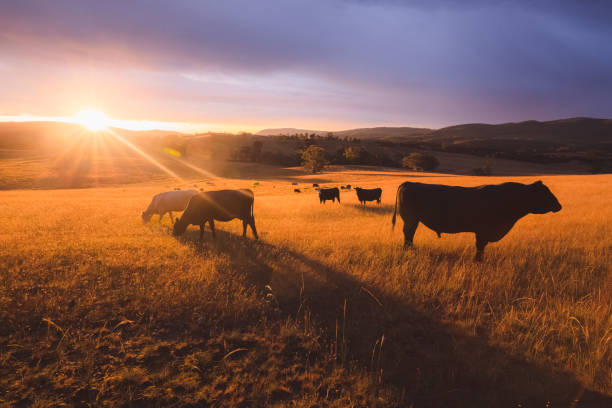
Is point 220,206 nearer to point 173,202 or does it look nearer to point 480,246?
point 173,202

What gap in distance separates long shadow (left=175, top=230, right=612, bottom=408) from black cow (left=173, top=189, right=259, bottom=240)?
3.66 m

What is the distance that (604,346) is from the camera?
338cm

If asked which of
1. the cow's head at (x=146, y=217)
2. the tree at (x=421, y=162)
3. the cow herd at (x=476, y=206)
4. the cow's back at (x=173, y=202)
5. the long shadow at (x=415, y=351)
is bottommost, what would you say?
the cow's head at (x=146, y=217)

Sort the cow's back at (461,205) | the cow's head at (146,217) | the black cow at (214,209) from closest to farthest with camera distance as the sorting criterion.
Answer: the cow's back at (461,205) → the black cow at (214,209) → the cow's head at (146,217)

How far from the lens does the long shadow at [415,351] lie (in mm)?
2848

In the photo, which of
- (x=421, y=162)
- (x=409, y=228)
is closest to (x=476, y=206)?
(x=409, y=228)

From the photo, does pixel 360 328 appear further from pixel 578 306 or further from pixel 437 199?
pixel 437 199

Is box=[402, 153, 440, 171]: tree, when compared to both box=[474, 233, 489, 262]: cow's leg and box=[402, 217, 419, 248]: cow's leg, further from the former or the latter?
box=[474, 233, 489, 262]: cow's leg

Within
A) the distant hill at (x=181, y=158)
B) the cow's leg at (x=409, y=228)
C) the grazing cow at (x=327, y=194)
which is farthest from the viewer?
the distant hill at (x=181, y=158)

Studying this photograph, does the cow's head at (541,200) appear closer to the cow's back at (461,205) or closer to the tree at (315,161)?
the cow's back at (461,205)

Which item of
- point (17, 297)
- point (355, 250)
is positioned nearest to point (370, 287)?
point (355, 250)

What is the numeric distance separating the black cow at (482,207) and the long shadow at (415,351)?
251cm

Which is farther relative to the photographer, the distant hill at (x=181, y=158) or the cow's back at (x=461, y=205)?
the distant hill at (x=181, y=158)

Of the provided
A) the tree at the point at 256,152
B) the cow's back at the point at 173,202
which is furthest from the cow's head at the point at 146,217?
the tree at the point at 256,152
